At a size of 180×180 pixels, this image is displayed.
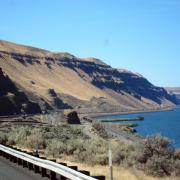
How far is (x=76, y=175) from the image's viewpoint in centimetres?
1147

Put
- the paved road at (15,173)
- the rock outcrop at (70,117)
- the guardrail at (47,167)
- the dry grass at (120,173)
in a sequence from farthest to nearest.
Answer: the rock outcrop at (70,117) → the dry grass at (120,173) → the paved road at (15,173) → the guardrail at (47,167)

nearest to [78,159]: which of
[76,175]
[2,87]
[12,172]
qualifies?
[12,172]

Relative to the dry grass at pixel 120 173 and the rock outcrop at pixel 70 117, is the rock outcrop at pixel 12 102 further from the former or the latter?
the dry grass at pixel 120 173

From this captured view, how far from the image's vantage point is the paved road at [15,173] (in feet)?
47.2

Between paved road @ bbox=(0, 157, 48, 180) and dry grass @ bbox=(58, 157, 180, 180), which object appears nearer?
paved road @ bbox=(0, 157, 48, 180)

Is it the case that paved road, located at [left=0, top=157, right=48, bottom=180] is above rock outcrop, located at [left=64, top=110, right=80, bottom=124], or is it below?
above

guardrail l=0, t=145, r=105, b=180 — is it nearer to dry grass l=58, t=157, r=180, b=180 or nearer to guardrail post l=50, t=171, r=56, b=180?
guardrail post l=50, t=171, r=56, b=180

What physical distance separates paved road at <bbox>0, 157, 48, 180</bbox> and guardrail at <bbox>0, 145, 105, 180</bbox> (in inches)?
10.3

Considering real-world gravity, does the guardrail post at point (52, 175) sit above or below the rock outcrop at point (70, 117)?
above

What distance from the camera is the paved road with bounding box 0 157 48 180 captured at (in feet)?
47.2

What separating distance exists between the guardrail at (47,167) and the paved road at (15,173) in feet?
0.86

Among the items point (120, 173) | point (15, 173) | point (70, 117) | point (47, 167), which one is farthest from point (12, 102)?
point (47, 167)

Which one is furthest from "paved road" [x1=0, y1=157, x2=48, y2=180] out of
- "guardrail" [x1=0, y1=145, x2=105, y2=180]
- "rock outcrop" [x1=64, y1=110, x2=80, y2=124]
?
"rock outcrop" [x1=64, y1=110, x2=80, y2=124]

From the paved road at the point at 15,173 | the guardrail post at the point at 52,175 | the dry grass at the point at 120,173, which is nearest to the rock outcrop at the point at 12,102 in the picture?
the dry grass at the point at 120,173
